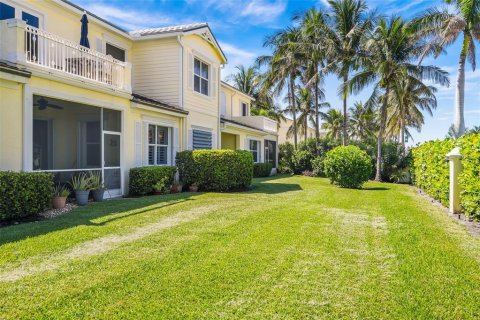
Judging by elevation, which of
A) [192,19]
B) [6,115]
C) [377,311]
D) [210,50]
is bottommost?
[377,311]

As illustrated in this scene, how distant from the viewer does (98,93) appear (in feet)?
34.8

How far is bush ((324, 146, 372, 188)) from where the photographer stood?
1675 centimetres

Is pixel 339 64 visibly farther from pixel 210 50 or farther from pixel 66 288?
pixel 66 288

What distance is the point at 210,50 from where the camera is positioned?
17.5m

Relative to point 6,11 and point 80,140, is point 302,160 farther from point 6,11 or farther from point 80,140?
point 6,11

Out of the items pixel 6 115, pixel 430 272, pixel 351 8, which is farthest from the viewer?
pixel 351 8

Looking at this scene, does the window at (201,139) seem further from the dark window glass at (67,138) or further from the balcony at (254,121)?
the balcony at (254,121)

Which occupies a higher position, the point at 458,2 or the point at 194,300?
the point at 458,2

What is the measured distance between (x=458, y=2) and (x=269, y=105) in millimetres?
23139

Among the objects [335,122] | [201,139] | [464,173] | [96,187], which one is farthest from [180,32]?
[335,122]

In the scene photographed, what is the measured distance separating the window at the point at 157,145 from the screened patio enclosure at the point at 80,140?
1.87 m

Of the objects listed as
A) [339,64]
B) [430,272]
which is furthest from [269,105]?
→ [430,272]

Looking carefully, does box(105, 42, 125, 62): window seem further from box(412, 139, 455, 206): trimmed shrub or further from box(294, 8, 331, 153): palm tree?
box(294, 8, 331, 153): palm tree

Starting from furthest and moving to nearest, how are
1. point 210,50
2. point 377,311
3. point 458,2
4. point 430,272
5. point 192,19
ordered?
point 192,19 → point 458,2 → point 210,50 → point 430,272 → point 377,311
